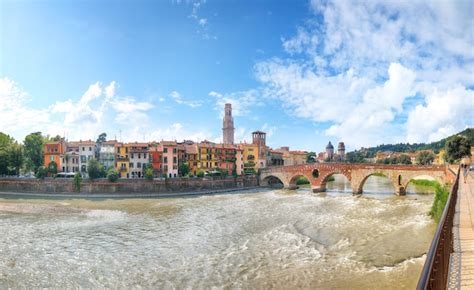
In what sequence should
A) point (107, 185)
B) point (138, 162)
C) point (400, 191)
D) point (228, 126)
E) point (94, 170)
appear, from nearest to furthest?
point (400, 191), point (107, 185), point (94, 170), point (138, 162), point (228, 126)

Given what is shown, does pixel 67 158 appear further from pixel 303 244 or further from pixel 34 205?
pixel 303 244

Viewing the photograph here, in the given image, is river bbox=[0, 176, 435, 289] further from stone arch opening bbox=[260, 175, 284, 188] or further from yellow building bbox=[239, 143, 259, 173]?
yellow building bbox=[239, 143, 259, 173]

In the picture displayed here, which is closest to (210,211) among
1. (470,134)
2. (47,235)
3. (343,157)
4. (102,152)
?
(47,235)

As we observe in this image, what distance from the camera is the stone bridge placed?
119 ft

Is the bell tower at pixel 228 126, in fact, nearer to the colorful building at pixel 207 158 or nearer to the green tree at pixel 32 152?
the colorful building at pixel 207 158

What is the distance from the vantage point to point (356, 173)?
4316 centimetres

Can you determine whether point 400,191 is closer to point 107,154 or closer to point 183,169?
point 183,169

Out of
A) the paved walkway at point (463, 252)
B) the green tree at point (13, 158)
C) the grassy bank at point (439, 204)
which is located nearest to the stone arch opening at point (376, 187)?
the grassy bank at point (439, 204)

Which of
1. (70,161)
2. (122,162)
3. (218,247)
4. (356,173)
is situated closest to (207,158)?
(122,162)

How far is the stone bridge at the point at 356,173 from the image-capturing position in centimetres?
3637

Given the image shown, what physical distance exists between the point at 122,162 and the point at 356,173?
33.3m

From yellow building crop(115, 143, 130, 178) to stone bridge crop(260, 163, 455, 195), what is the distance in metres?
21.2

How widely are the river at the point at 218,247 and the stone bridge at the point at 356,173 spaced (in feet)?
26.1

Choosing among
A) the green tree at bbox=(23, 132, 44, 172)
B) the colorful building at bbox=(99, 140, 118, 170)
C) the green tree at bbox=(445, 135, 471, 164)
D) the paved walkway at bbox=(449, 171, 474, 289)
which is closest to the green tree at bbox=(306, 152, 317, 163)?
the green tree at bbox=(445, 135, 471, 164)
